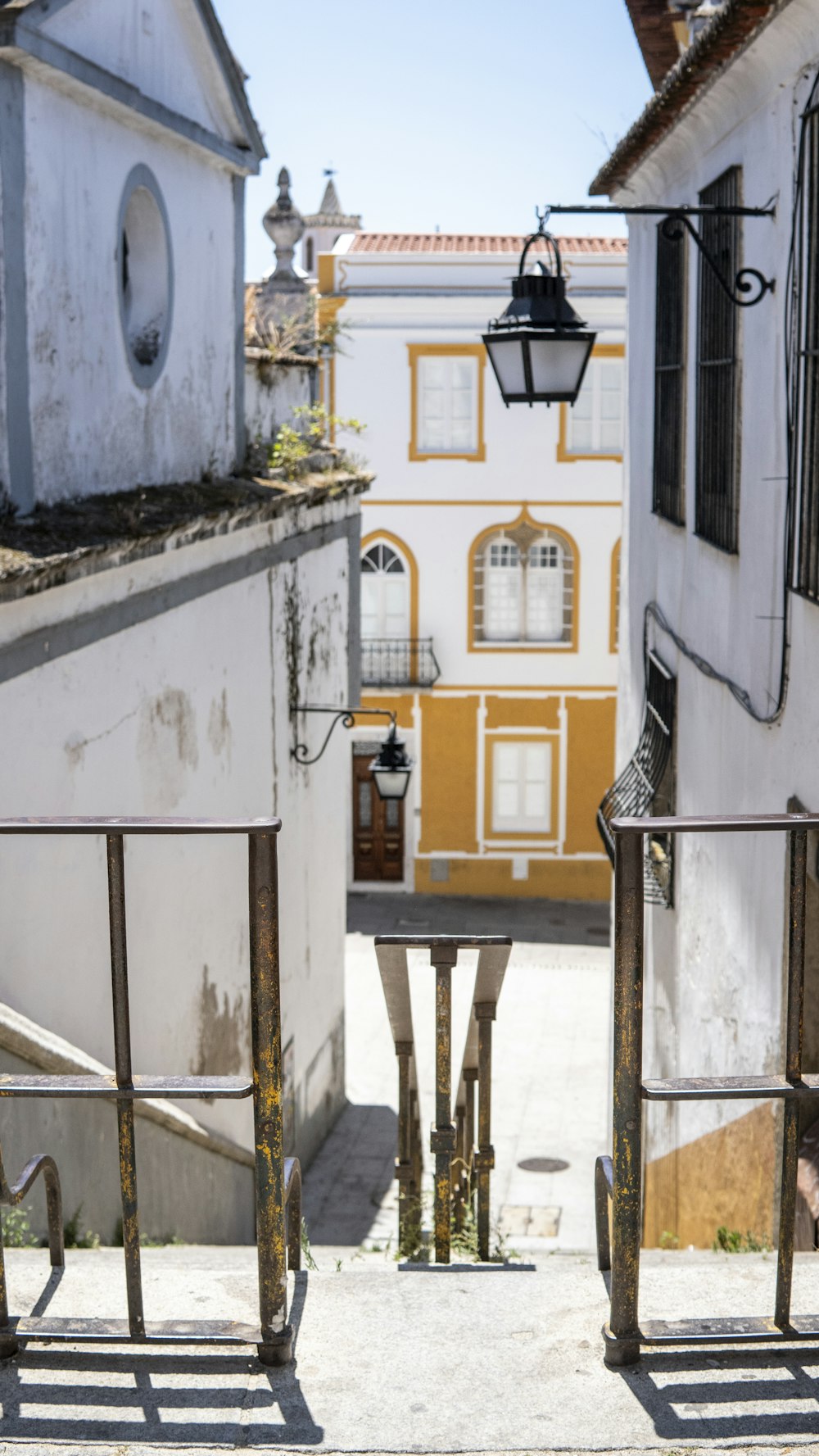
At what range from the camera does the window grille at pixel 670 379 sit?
893 centimetres

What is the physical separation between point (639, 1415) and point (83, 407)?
594cm

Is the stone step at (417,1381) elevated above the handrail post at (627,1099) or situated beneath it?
situated beneath

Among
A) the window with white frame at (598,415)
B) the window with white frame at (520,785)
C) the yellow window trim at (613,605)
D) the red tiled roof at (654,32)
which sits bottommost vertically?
the window with white frame at (520,785)

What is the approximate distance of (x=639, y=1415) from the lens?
9.55ft

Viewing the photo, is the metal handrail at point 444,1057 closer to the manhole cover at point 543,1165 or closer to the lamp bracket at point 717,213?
the lamp bracket at point 717,213

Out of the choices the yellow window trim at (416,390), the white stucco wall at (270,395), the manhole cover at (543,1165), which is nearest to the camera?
the white stucco wall at (270,395)

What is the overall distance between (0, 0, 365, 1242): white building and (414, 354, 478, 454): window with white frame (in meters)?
12.0

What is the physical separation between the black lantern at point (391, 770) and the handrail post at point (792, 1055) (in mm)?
8991

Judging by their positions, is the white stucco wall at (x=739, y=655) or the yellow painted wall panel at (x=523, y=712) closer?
the white stucco wall at (x=739, y=655)

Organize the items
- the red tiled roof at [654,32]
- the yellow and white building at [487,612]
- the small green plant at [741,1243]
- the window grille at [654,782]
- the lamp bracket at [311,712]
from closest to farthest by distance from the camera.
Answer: the small green plant at [741,1243] → the window grille at [654,782] → the red tiled roof at [654,32] → the lamp bracket at [311,712] → the yellow and white building at [487,612]

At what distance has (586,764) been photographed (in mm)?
23375

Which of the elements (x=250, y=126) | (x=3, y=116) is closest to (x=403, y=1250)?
(x=3, y=116)

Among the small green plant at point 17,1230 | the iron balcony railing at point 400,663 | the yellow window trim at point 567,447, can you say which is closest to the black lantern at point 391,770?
the small green plant at point 17,1230

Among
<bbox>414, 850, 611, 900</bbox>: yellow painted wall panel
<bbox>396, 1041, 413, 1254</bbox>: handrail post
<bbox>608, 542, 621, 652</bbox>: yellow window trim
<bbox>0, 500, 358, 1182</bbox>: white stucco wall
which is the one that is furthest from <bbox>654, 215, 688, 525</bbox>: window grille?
<bbox>414, 850, 611, 900</bbox>: yellow painted wall panel
